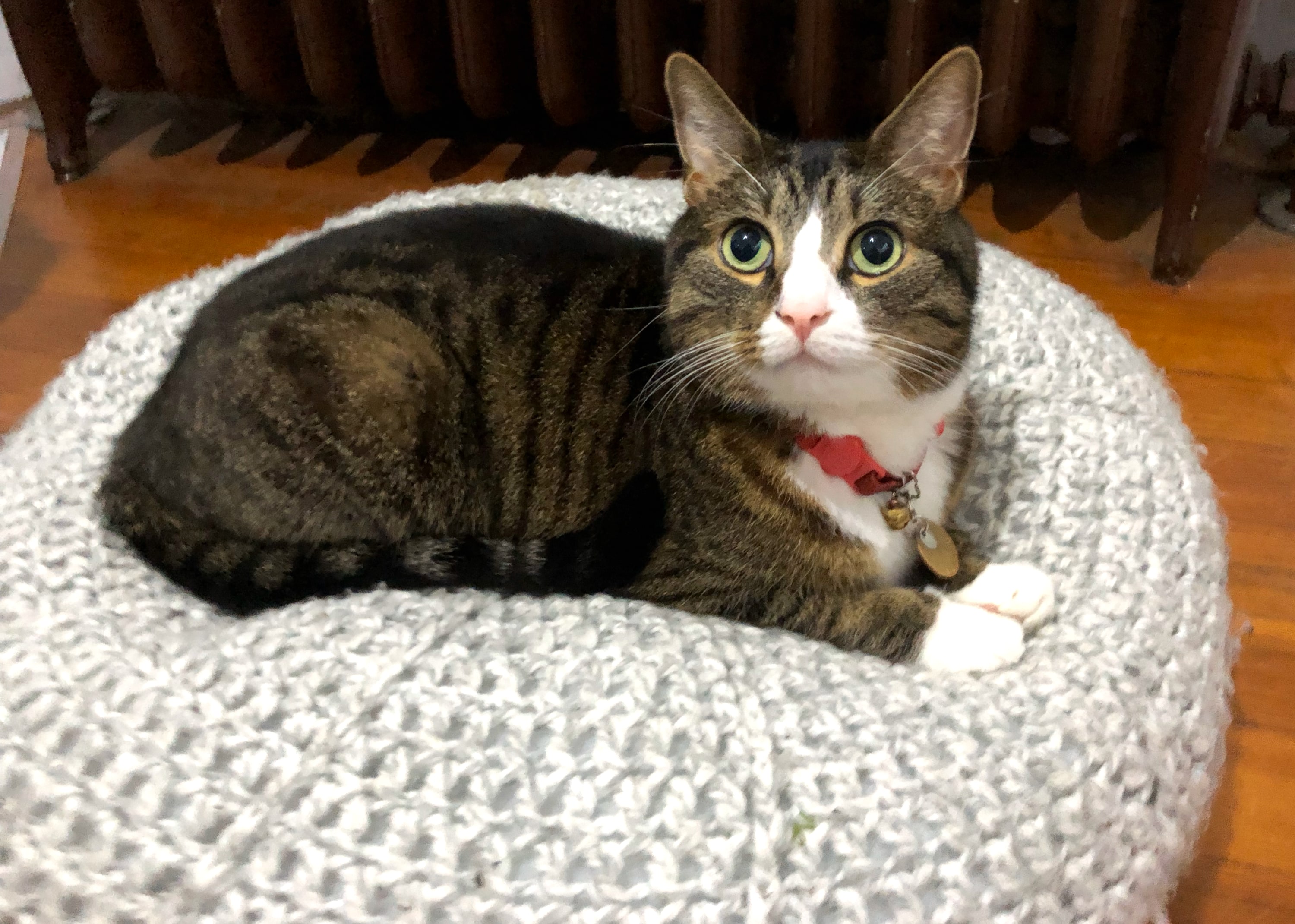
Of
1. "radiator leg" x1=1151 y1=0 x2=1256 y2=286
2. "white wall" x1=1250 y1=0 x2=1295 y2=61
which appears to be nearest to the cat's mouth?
"radiator leg" x1=1151 y1=0 x2=1256 y2=286

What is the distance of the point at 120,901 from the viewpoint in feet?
2.37

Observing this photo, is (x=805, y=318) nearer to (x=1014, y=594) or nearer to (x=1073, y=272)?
(x=1014, y=594)

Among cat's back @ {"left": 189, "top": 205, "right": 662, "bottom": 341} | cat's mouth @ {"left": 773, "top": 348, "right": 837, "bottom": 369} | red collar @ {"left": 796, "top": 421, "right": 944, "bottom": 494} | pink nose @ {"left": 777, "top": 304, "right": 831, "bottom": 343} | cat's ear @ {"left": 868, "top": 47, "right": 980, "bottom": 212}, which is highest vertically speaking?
cat's ear @ {"left": 868, "top": 47, "right": 980, "bottom": 212}

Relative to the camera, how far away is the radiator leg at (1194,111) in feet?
5.19

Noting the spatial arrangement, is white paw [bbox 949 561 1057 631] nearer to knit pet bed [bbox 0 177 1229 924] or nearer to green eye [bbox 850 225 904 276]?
knit pet bed [bbox 0 177 1229 924]

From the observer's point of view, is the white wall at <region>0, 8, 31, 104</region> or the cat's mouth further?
the white wall at <region>0, 8, 31, 104</region>

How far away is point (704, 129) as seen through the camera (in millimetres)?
983

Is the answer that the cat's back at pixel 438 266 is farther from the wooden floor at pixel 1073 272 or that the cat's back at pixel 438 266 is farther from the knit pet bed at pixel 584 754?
the wooden floor at pixel 1073 272

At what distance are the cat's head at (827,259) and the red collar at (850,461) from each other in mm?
32

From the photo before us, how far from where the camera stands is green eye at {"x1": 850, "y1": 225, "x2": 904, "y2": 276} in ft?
2.92

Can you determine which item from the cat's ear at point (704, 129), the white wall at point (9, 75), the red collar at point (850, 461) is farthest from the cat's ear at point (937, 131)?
the white wall at point (9, 75)

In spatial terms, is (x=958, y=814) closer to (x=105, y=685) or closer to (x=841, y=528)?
(x=841, y=528)

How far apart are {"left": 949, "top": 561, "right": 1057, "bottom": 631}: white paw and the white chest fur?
0.25 ft

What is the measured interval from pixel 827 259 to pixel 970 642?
1.29ft
